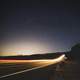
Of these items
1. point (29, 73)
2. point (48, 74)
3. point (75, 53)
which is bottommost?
point (48, 74)

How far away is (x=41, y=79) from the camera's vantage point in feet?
49.5

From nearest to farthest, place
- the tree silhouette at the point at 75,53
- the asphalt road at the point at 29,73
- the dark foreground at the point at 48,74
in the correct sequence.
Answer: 1. the dark foreground at the point at 48,74
2. the asphalt road at the point at 29,73
3. the tree silhouette at the point at 75,53

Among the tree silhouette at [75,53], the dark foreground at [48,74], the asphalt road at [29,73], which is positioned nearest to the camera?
the dark foreground at [48,74]

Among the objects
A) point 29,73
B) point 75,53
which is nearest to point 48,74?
point 29,73

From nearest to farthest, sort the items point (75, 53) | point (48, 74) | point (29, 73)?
point (48, 74), point (29, 73), point (75, 53)

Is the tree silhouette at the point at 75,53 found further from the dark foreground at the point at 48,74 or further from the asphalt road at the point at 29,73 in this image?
the dark foreground at the point at 48,74

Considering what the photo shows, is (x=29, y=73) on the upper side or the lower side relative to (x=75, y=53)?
lower

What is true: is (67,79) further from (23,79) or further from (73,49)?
(73,49)

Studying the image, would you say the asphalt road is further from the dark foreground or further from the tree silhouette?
the tree silhouette

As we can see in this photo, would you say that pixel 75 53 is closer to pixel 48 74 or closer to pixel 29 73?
pixel 29 73

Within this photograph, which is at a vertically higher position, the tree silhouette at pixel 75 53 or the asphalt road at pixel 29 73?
the tree silhouette at pixel 75 53

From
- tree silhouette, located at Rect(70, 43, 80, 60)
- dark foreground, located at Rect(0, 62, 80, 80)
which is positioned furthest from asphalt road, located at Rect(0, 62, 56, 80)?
tree silhouette, located at Rect(70, 43, 80, 60)

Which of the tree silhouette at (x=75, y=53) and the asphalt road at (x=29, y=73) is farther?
the tree silhouette at (x=75, y=53)

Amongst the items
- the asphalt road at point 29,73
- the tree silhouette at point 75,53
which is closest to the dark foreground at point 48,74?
the asphalt road at point 29,73
